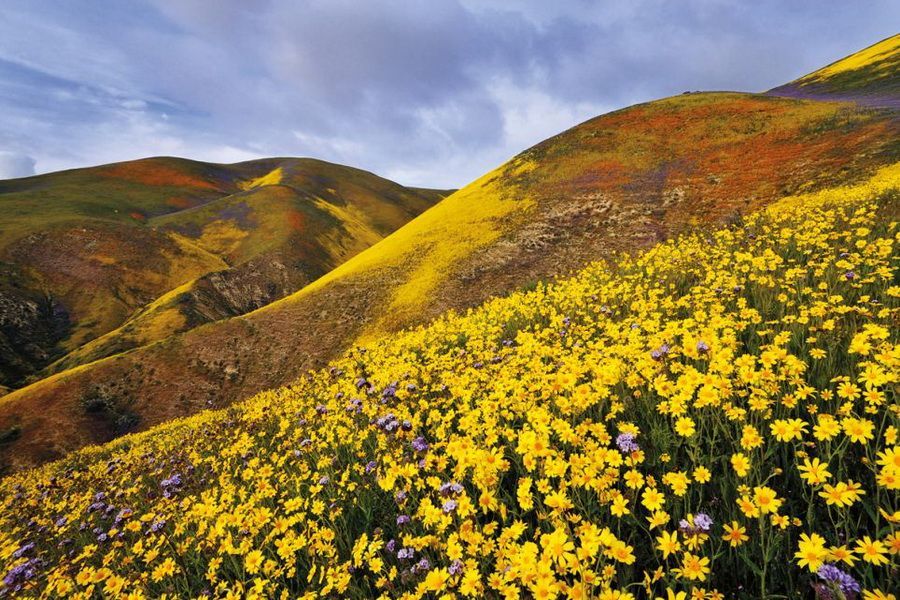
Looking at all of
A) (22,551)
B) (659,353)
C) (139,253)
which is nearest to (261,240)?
(139,253)

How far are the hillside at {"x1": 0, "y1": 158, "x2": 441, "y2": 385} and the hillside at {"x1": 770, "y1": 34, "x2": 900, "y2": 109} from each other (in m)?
66.1

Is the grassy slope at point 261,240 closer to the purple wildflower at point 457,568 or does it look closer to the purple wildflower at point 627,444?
the purple wildflower at point 457,568

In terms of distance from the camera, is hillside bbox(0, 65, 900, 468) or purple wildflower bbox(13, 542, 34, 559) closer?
purple wildflower bbox(13, 542, 34, 559)

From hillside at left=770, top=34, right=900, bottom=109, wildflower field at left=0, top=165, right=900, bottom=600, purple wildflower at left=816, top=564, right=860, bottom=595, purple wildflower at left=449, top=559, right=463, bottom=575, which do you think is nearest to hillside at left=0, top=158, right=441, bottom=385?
wildflower field at left=0, top=165, right=900, bottom=600

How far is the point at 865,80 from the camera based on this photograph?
49781 millimetres

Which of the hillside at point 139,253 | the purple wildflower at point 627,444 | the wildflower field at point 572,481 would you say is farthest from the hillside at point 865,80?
the hillside at point 139,253

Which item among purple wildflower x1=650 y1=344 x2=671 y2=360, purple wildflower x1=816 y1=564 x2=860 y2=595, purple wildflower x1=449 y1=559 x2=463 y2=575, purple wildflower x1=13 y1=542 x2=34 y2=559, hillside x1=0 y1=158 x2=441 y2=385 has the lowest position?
purple wildflower x1=13 y1=542 x2=34 y2=559

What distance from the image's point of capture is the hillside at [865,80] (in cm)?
4112

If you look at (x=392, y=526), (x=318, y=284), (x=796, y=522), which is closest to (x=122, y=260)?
(x=318, y=284)

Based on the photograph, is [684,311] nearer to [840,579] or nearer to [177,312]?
[840,579]

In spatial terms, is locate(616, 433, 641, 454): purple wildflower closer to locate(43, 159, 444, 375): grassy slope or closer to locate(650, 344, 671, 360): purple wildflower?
locate(650, 344, 671, 360): purple wildflower

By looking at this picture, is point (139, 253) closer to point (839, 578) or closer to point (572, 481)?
point (572, 481)

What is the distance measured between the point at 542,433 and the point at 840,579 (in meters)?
2.22

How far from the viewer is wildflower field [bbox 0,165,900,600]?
287cm
